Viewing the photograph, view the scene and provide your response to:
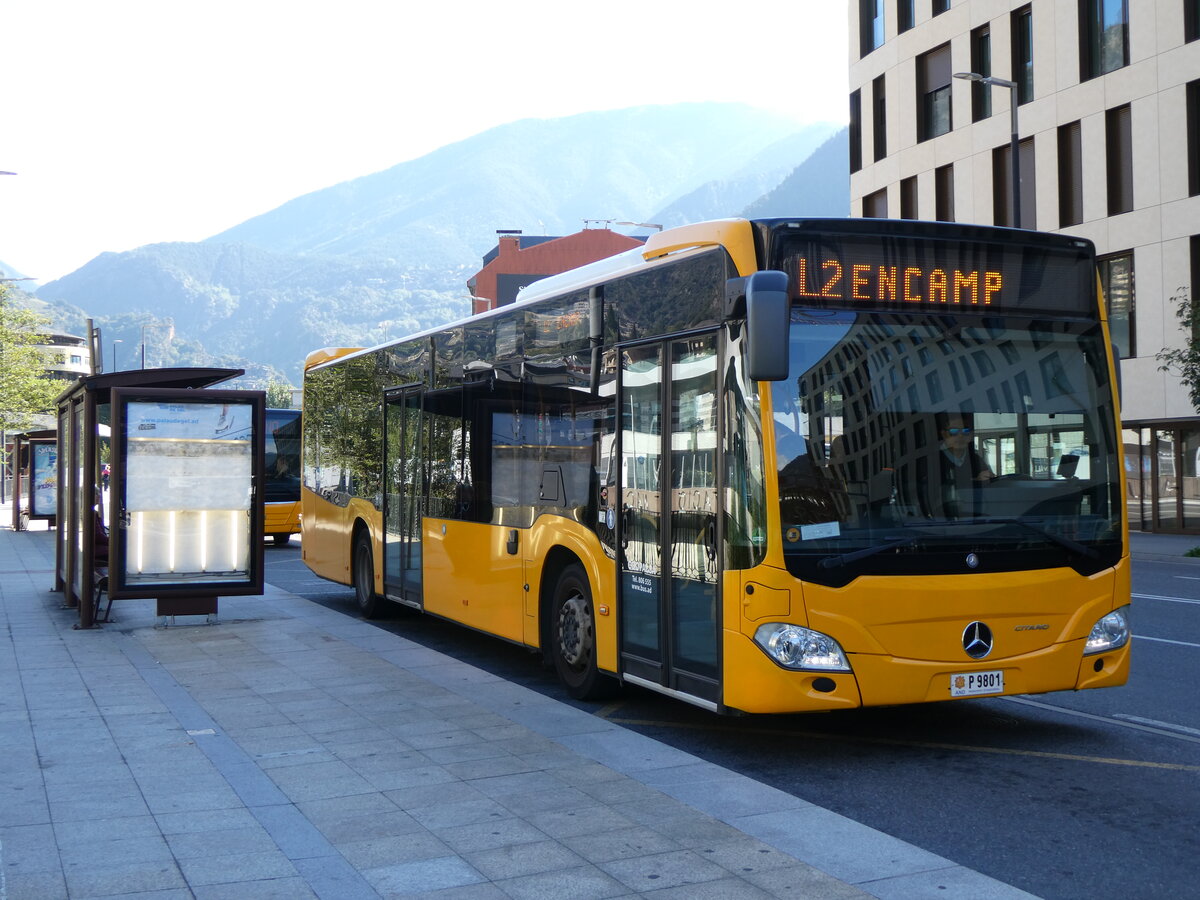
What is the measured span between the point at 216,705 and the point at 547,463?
2.79 meters

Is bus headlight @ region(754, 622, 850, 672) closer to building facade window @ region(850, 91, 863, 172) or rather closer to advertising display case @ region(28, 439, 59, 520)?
advertising display case @ region(28, 439, 59, 520)

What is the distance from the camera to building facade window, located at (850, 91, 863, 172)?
140ft

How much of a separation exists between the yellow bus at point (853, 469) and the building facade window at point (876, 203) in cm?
3478

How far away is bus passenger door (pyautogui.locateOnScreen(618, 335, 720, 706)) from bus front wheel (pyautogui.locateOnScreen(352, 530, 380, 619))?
6.52 m

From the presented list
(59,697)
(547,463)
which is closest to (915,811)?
(547,463)

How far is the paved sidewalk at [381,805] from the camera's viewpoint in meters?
4.95

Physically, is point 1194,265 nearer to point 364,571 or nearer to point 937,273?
point 364,571

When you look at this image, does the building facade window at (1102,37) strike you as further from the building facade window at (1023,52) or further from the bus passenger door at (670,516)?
the bus passenger door at (670,516)

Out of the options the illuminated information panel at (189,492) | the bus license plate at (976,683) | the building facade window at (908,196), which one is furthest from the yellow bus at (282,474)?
the bus license plate at (976,683)

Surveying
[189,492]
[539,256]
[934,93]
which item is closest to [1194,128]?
[934,93]

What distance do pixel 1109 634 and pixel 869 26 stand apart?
37681 mm

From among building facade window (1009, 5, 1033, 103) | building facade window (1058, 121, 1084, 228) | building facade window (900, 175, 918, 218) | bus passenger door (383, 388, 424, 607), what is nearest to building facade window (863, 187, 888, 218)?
building facade window (900, 175, 918, 218)

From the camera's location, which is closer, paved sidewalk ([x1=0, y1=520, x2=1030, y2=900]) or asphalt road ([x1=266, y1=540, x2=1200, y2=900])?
paved sidewalk ([x1=0, y1=520, x2=1030, y2=900])

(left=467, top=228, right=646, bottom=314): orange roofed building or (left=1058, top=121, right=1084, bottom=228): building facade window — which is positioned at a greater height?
(left=467, top=228, right=646, bottom=314): orange roofed building
